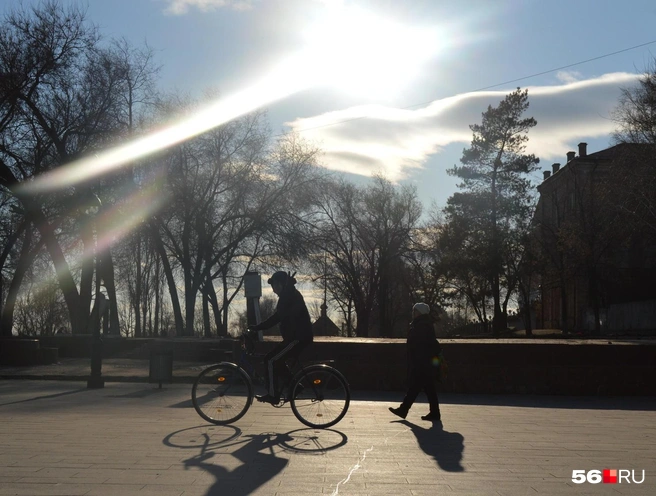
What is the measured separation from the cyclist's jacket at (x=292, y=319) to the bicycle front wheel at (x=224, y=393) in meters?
0.69

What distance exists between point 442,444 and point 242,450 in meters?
2.27

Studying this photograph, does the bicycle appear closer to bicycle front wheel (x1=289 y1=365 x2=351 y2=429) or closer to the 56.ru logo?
bicycle front wheel (x1=289 y1=365 x2=351 y2=429)

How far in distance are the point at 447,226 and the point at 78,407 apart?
1695 inches

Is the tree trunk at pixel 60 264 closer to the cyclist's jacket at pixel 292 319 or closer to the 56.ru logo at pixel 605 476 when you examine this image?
the cyclist's jacket at pixel 292 319

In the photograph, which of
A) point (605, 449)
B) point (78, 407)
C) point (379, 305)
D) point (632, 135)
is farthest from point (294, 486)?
point (379, 305)

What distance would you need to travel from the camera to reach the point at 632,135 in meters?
35.8

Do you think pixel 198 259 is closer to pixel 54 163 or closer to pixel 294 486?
pixel 54 163

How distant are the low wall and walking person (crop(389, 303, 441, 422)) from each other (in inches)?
162

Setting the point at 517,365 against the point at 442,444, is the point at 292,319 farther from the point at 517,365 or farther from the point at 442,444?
the point at 517,365

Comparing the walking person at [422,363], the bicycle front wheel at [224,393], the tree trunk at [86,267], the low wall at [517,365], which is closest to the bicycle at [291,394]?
the bicycle front wheel at [224,393]

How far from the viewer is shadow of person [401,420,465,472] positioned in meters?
7.41

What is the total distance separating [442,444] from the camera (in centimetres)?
862

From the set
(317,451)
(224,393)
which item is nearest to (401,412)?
(224,393)

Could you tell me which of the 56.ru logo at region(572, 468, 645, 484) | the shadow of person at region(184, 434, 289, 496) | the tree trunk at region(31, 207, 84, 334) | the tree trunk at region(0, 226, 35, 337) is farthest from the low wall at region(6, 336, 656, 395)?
the tree trunk at region(0, 226, 35, 337)
